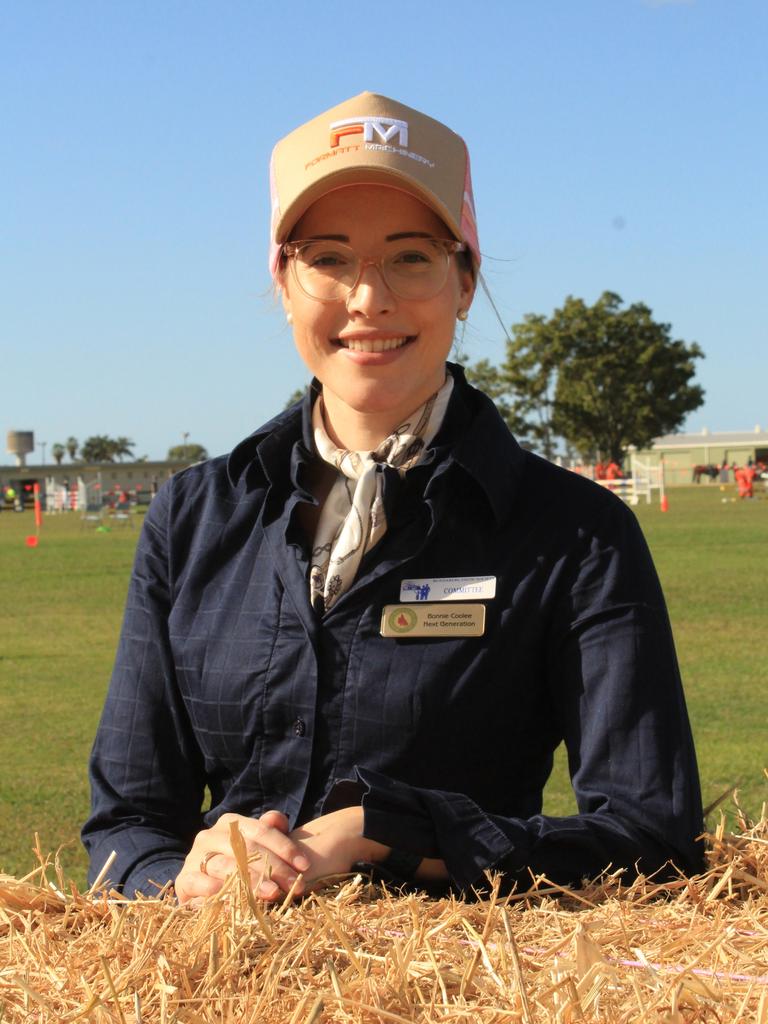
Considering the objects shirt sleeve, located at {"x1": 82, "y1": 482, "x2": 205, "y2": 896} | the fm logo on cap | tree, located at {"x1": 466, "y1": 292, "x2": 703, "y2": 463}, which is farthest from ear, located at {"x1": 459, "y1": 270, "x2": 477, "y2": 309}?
tree, located at {"x1": 466, "y1": 292, "x2": 703, "y2": 463}

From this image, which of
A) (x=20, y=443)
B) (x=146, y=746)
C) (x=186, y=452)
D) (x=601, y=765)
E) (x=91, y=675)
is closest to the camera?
(x=601, y=765)

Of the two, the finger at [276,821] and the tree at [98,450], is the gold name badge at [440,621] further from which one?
the tree at [98,450]

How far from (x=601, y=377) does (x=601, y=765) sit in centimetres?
8070

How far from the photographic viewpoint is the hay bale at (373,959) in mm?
1579

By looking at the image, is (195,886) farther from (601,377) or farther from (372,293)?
(601,377)

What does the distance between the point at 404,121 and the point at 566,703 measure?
1091 millimetres

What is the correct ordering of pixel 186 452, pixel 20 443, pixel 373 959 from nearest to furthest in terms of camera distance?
pixel 373 959
pixel 20 443
pixel 186 452

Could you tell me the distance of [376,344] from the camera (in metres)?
2.68

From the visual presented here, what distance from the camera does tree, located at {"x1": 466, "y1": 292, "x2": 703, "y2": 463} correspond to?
8119cm

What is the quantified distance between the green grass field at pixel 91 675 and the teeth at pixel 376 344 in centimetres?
163

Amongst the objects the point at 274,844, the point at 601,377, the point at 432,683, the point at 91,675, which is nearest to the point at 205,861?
the point at 274,844

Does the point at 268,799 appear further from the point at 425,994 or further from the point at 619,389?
the point at 619,389

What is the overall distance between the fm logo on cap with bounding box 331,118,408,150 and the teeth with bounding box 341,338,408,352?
0.36m

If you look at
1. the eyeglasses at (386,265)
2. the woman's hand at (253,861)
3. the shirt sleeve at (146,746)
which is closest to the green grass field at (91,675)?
the shirt sleeve at (146,746)
